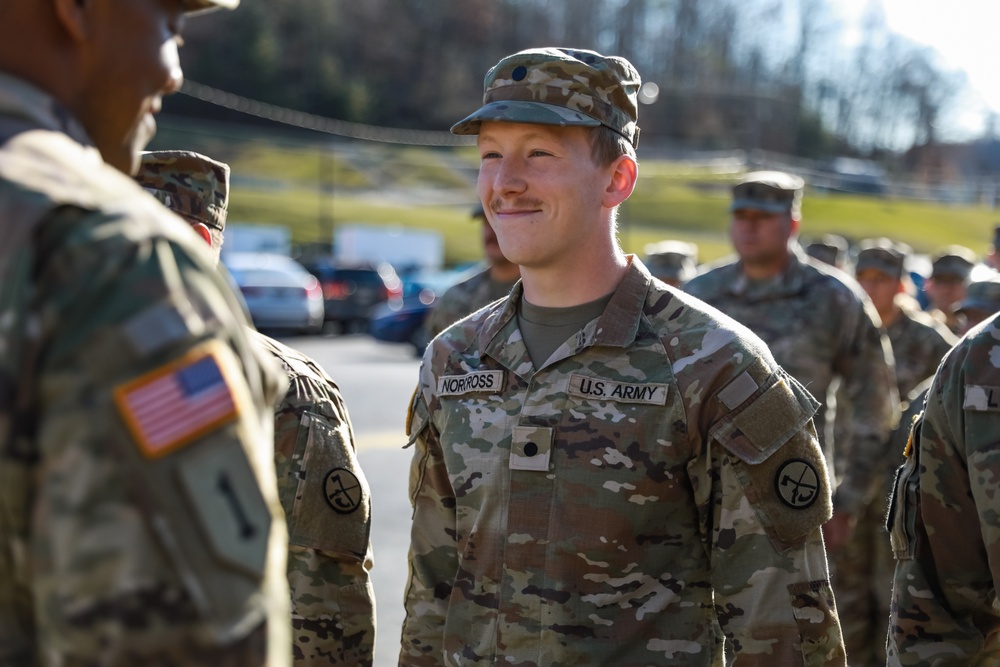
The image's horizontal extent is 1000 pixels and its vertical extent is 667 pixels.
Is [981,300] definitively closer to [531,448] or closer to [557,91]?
[557,91]

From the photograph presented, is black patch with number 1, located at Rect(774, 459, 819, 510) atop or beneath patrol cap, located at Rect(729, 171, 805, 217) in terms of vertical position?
beneath

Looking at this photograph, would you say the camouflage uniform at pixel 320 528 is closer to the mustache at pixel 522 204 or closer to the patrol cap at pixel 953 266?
the mustache at pixel 522 204

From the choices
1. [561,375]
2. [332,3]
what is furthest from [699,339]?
[332,3]

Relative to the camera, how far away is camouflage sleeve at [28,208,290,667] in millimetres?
1361

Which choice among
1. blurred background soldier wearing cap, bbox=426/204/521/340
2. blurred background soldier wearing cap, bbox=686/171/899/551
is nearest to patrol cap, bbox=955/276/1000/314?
blurred background soldier wearing cap, bbox=686/171/899/551

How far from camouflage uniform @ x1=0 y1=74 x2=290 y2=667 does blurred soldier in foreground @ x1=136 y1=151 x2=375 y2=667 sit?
1544mm

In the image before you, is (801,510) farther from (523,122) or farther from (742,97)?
(742,97)

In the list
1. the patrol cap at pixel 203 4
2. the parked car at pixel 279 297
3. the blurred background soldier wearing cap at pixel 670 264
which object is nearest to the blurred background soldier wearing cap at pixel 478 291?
the blurred background soldier wearing cap at pixel 670 264

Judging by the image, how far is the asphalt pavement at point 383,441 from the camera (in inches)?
281

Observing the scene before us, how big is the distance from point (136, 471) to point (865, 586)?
Result: 19.4 ft

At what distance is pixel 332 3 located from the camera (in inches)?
3071

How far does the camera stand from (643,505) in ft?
9.34

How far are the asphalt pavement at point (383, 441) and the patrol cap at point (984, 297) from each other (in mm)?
3407

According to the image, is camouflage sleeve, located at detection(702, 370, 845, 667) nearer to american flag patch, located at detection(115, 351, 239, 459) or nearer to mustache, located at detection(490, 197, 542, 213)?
mustache, located at detection(490, 197, 542, 213)
